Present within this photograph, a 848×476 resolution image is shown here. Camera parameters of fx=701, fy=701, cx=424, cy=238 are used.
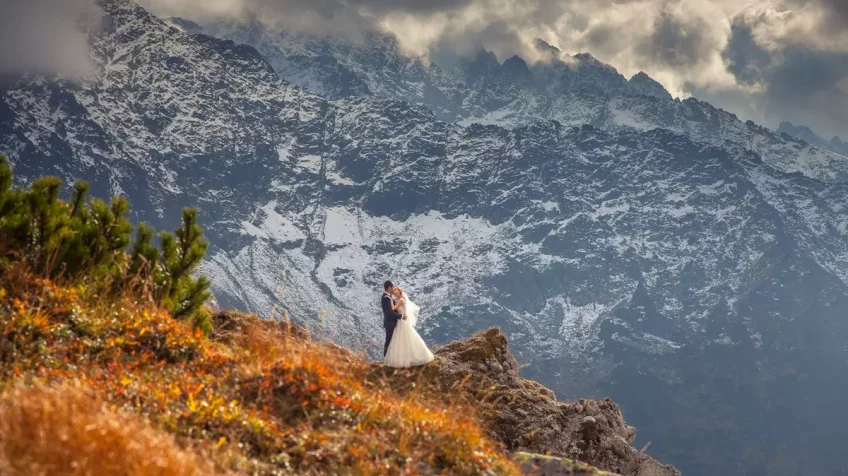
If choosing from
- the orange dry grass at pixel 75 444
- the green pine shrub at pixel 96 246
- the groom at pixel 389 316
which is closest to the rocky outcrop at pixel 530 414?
the groom at pixel 389 316

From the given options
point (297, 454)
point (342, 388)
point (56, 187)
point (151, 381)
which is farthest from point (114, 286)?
point (297, 454)

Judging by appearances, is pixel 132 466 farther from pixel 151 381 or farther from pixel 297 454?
pixel 151 381

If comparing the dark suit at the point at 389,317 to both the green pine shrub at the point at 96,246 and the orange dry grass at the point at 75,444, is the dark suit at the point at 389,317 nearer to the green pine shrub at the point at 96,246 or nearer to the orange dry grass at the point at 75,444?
the green pine shrub at the point at 96,246

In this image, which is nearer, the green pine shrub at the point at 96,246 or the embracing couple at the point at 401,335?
the green pine shrub at the point at 96,246

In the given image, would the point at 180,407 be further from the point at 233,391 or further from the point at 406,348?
the point at 406,348

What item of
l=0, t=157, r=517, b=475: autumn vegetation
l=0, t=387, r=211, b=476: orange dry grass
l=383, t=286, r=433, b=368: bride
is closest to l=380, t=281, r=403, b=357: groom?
l=383, t=286, r=433, b=368: bride

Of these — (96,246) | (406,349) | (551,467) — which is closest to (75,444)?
(551,467)

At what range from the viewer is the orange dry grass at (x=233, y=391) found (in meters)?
7.22

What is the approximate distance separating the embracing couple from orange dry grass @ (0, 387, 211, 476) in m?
11.5

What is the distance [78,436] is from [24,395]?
1.00m

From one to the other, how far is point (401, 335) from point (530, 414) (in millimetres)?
3988

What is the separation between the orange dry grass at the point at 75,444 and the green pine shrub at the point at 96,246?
3812 millimetres

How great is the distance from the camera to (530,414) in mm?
16406

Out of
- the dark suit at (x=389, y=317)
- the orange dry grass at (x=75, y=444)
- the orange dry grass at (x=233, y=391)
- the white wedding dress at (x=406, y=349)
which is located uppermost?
the dark suit at (x=389, y=317)
